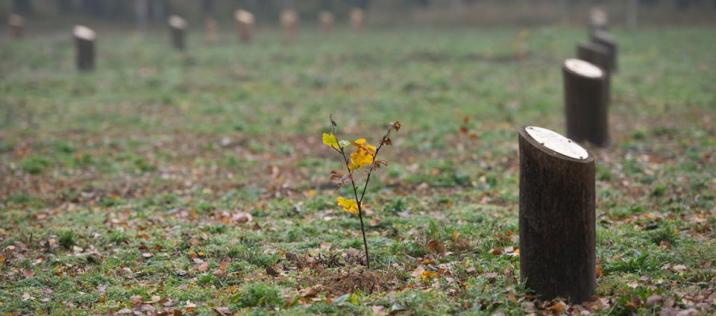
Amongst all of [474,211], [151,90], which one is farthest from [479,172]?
[151,90]

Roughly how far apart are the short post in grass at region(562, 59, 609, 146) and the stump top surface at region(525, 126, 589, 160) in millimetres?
6261

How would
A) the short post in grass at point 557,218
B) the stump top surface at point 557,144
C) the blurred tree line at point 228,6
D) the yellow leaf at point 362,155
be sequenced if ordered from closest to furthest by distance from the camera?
1. the short post in grass at point 557,218
2. the stump top surface at point 557,144
3. the yellow leaf at point 362,155
4. the blurred tree line at point 228,6

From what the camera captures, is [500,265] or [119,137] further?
[119,137]

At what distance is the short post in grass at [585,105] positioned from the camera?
1243 centimetres

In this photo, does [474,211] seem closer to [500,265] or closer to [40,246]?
[500,265]

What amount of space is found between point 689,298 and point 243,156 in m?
8.21

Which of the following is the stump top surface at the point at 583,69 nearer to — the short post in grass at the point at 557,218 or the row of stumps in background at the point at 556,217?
the row of stumps in background at the point at 556,217

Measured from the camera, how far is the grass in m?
6.68

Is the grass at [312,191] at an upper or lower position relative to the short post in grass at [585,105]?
lower

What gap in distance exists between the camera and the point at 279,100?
62.6ft

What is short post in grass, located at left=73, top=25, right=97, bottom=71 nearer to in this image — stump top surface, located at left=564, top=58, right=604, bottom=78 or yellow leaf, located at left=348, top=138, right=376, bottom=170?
stump top surface, located at left=564, top=58, right=604, bottom=78

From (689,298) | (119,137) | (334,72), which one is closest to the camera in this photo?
(689,298)

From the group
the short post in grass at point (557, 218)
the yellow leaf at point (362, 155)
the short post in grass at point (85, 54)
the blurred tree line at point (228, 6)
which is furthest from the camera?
the blurred tree line at point (228, 6)

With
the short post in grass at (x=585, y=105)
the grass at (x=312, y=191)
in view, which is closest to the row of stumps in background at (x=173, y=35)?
the grass at (x=312, y=191)
